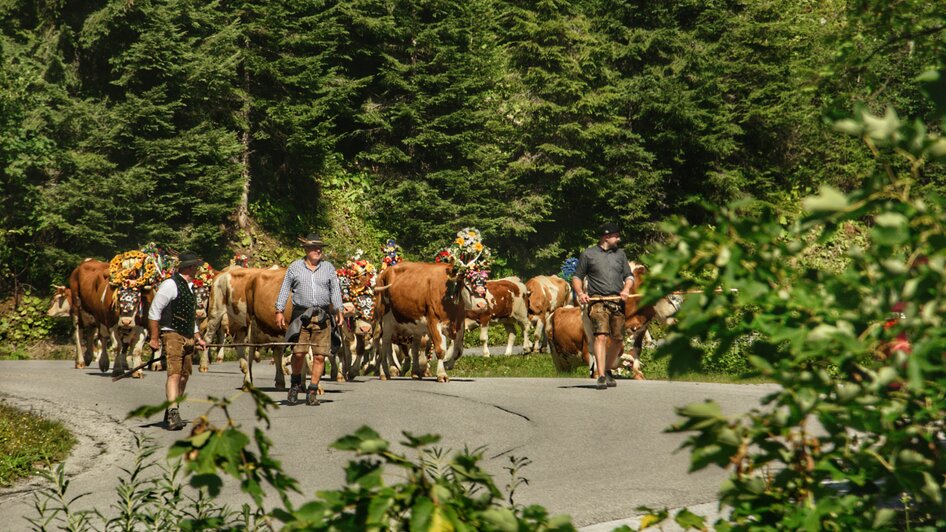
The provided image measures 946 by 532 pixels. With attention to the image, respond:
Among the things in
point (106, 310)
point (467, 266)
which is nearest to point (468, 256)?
point (467, 266)

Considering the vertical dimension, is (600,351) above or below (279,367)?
above

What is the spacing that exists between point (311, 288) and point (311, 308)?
27 centimetres

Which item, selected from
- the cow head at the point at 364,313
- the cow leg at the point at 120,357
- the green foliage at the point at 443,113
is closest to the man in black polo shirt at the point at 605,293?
the cow head at the point at 364,313

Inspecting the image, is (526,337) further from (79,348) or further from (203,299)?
(79,348)

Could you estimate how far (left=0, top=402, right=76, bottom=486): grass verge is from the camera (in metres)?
11.1

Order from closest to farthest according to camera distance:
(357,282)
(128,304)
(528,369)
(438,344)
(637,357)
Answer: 1. (438,344)
2. (637,357)
3. (128,304)
4. (357,282)
5. (528,369)

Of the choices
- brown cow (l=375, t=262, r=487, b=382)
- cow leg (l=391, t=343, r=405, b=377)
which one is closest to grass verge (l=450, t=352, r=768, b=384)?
cow leg (l=391, t=343, r=405, b=377)

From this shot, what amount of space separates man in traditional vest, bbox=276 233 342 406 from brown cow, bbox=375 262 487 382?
363 cm

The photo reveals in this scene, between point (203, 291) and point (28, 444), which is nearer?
point (28, 444)

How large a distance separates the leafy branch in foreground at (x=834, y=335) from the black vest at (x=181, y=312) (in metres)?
10.9

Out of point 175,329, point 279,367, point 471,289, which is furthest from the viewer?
point 471,289

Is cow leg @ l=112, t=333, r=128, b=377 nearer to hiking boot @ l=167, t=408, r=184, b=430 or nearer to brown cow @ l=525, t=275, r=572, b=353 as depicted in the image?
hiking boot @ l=167, t=408, r=184, b=430

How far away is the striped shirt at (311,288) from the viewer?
15734 mm

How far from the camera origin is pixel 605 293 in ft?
56.1
